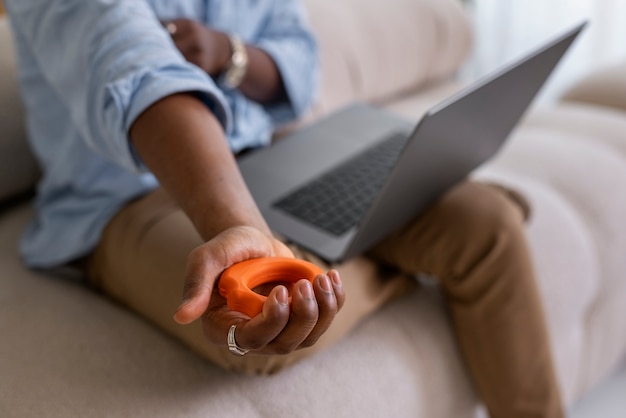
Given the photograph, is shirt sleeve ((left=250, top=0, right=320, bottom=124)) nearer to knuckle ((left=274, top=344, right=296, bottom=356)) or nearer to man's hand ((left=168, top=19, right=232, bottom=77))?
man's hand ((left=168, top=19, right=232, bottom=77))

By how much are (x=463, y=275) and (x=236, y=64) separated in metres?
0.39

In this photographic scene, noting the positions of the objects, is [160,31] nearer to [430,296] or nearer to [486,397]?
[430,296]

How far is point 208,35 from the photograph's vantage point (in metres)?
0.90

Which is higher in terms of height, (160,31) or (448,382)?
(160,31)

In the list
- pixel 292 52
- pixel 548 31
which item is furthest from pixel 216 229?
Answer: pixel 548 31

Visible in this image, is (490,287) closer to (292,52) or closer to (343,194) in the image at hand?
(343,194)

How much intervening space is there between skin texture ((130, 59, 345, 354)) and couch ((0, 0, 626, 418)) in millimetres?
195

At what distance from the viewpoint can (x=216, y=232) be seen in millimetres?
654

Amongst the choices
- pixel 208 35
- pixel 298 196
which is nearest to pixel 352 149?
pixel 298 196

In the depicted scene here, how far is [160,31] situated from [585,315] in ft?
2.45

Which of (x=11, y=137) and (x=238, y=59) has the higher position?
(x=238, y=59)

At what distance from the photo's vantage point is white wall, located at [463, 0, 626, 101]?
83.0 inches

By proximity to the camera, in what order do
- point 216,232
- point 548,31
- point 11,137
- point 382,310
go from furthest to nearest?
point 548,31 → point 11,137 → point 382,310 → point 216,232

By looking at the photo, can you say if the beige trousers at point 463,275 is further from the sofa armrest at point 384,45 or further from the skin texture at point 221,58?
the sofa armrest at point 384,45
